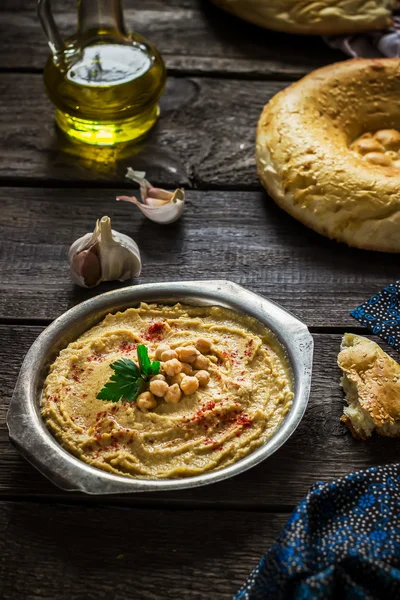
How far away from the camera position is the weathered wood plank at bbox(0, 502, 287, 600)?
1352mm

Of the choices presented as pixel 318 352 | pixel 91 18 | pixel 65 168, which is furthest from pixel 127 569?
pixel 91 18

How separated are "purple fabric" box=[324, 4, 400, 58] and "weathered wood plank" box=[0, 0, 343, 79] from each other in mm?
48

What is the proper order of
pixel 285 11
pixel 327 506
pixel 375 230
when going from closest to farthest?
pixel 327 506
pixel 375 230
pixel 285 11

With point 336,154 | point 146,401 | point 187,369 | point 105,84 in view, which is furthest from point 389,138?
point 146,401

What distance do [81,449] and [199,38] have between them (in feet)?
5.80

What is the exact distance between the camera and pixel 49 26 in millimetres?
2240

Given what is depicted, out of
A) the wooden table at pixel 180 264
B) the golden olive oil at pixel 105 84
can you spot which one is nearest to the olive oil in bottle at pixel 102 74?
the golden olive oil at pixel 105 84

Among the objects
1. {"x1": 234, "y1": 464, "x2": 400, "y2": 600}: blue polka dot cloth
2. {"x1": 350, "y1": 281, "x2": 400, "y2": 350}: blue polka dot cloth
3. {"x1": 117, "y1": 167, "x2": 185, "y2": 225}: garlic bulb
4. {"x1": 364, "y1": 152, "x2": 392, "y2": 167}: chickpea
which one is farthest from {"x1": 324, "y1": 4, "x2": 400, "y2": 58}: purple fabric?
{"x1": 234, "y1": 464, "x2": 400, "y2": 600}: blue polka dot cloth

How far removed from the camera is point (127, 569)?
4.51 ft

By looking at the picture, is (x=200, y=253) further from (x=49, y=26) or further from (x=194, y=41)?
(x=194, y=41)

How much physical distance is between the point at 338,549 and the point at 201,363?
18.1 inches

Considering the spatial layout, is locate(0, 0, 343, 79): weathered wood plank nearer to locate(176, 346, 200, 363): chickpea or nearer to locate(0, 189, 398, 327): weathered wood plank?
locate(0, 189, 398, 327): weathered wood plank

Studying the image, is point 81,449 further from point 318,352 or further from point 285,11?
point 285,11

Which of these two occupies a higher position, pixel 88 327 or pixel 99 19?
pixel 99 19
